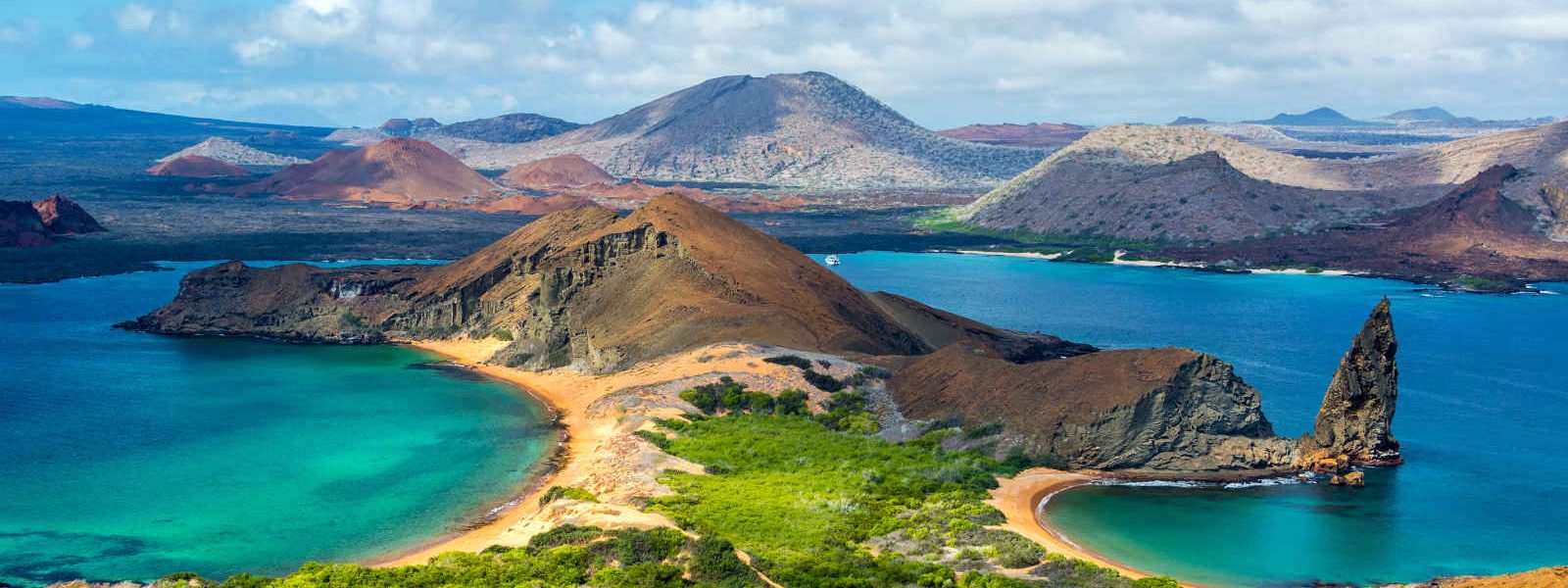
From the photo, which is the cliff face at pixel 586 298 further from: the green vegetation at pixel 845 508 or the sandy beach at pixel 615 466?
the green vegetation at pixel 845 508

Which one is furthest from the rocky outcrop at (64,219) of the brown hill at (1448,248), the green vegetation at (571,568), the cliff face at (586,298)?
the brown hill at (1448,248)

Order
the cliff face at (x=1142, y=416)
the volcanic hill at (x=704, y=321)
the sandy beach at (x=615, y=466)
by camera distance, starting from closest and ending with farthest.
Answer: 1. the sandy beach at (x=615, y=466)
2. the cliff face at (x=1142, y=416)
3. the volcanic hill at (x=704, y=321)

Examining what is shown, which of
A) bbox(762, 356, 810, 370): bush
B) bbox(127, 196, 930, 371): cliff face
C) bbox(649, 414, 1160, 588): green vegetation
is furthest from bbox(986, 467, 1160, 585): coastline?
bbox(127, 196, 930, 371): cliff face

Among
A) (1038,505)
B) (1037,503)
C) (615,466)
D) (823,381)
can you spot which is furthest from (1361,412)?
(615,466)

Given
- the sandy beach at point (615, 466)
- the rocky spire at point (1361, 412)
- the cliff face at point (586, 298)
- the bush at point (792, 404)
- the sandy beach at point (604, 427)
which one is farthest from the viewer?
the cliff face at point (586, 298)

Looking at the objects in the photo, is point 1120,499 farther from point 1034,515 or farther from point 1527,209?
point 1527,209

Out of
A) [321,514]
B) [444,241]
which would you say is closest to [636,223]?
[321,514]

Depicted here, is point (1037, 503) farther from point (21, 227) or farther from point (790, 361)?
point (21, 227)
